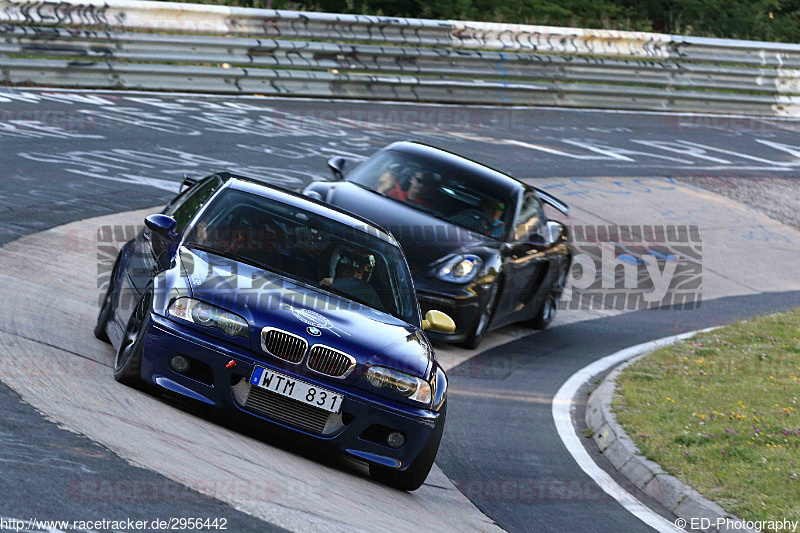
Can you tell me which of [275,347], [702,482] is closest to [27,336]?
[275,347]

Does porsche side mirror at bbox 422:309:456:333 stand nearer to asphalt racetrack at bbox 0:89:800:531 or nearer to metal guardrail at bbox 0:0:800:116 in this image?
asphalt racetrack at bbox 0:89:800:531

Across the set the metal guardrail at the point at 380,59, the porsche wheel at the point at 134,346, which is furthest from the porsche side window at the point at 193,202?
the metal guardrail at the point at 380,59

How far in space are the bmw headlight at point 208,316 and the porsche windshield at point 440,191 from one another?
193 inches

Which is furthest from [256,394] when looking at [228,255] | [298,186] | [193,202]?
[298,186]

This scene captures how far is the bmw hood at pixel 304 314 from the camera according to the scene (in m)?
6.14

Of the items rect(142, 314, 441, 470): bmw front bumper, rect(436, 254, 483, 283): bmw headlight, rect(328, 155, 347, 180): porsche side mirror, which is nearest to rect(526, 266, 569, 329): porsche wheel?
rect(436, 254, 483, 283): bmw headlight

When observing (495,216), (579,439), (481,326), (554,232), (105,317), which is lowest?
(579,439)

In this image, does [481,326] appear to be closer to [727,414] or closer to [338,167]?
[338,167]

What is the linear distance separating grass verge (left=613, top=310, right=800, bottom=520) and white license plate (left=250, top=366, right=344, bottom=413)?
251cm

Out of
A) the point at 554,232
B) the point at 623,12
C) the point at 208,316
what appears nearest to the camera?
the point at 208,316

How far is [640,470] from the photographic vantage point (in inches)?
302

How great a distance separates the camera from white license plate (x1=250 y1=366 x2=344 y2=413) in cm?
599

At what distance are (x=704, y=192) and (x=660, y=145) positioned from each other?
3453mm

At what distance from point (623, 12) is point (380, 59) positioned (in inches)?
616
